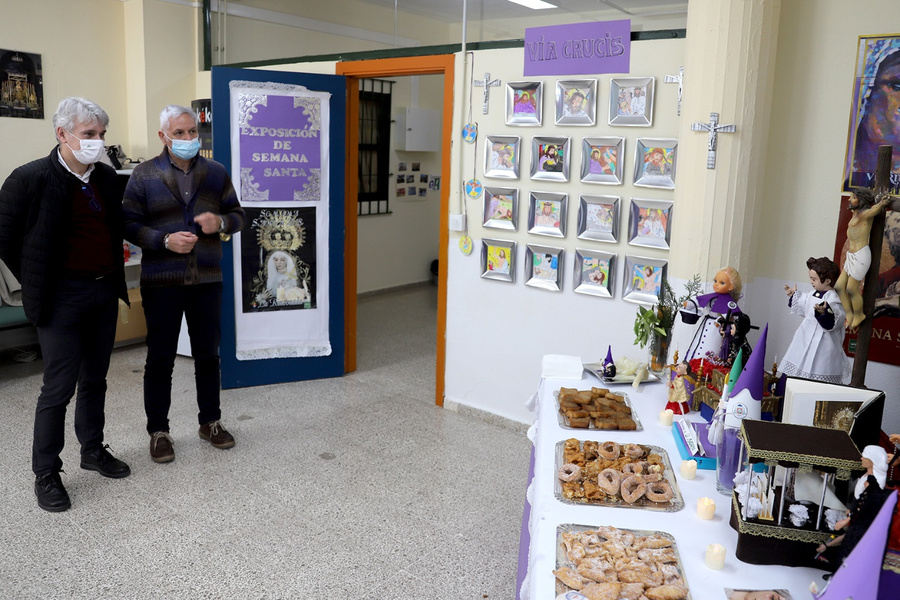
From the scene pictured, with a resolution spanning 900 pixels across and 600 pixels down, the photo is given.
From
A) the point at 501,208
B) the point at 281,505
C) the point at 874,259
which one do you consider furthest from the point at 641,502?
the point at 501,208

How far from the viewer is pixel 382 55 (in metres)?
4.43

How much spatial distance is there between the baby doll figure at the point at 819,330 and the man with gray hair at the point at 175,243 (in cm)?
254

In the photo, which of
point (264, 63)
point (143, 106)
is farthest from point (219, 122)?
point (143, 106)

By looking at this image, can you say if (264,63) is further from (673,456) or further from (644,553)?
(644,553)

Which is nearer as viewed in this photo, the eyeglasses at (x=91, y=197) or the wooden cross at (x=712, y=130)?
the wooden cross at (x=712, y=130)

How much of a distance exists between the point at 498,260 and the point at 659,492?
93.3 inches

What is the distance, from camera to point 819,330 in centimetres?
244

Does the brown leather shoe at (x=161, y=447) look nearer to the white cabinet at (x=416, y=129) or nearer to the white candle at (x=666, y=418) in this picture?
the white candle at (x=666, y=418)

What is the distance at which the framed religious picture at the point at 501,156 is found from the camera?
3947 mm

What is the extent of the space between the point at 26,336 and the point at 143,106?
77.5 inches

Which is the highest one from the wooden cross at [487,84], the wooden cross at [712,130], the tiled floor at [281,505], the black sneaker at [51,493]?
the wooden cross at [487,84]

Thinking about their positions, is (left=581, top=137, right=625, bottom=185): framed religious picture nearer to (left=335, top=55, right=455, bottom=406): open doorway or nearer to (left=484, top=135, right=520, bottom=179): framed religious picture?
(left=484, top=135, right=520, bottom=179): framed religious picture

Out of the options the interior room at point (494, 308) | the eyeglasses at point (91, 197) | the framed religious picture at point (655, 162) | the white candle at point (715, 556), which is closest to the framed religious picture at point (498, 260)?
the interior room at point (494, 308)

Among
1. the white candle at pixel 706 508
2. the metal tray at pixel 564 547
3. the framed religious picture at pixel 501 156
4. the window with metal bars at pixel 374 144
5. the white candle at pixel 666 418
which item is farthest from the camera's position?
the window with metal bars at pixel 374 144
